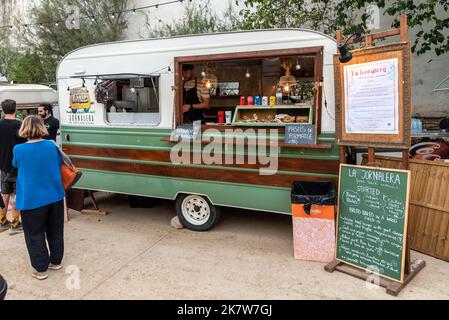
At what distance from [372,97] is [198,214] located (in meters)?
2.74

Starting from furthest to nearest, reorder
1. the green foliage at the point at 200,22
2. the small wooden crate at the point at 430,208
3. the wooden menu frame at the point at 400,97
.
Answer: the green foliage at the point at 200,22
the small wooden crate at the point at 430,208
the wooden menu frame at the point at 400,97

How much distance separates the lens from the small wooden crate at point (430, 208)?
3.95m

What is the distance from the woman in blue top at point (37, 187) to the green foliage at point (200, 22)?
8.24 metres

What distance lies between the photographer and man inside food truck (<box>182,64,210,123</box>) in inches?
206

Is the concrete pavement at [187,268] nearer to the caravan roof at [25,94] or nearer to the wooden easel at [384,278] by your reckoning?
the wooden easel at [384,278]

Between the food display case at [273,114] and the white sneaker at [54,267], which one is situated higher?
the food display case at [273,114]

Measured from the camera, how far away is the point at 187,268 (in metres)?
4.02

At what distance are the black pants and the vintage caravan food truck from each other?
1.51 metres

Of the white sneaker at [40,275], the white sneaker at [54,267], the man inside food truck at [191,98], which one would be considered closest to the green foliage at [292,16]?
the man inside food truck at [191,98]

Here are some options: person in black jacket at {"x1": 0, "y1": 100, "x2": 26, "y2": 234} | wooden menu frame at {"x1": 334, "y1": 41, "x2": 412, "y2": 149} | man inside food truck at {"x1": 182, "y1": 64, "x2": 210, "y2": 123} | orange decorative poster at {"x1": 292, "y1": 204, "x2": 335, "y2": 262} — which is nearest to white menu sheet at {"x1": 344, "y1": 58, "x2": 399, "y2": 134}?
wooden menu frame at {"x1": 334, "y1": 41, "x2": 412, "y2": 149}

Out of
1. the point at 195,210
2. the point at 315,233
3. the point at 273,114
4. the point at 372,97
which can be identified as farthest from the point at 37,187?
the point at 372,97

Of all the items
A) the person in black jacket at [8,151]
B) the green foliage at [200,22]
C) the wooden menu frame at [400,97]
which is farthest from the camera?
the green foliage at [200,22]

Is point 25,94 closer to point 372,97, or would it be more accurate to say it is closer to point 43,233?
point 43,233
